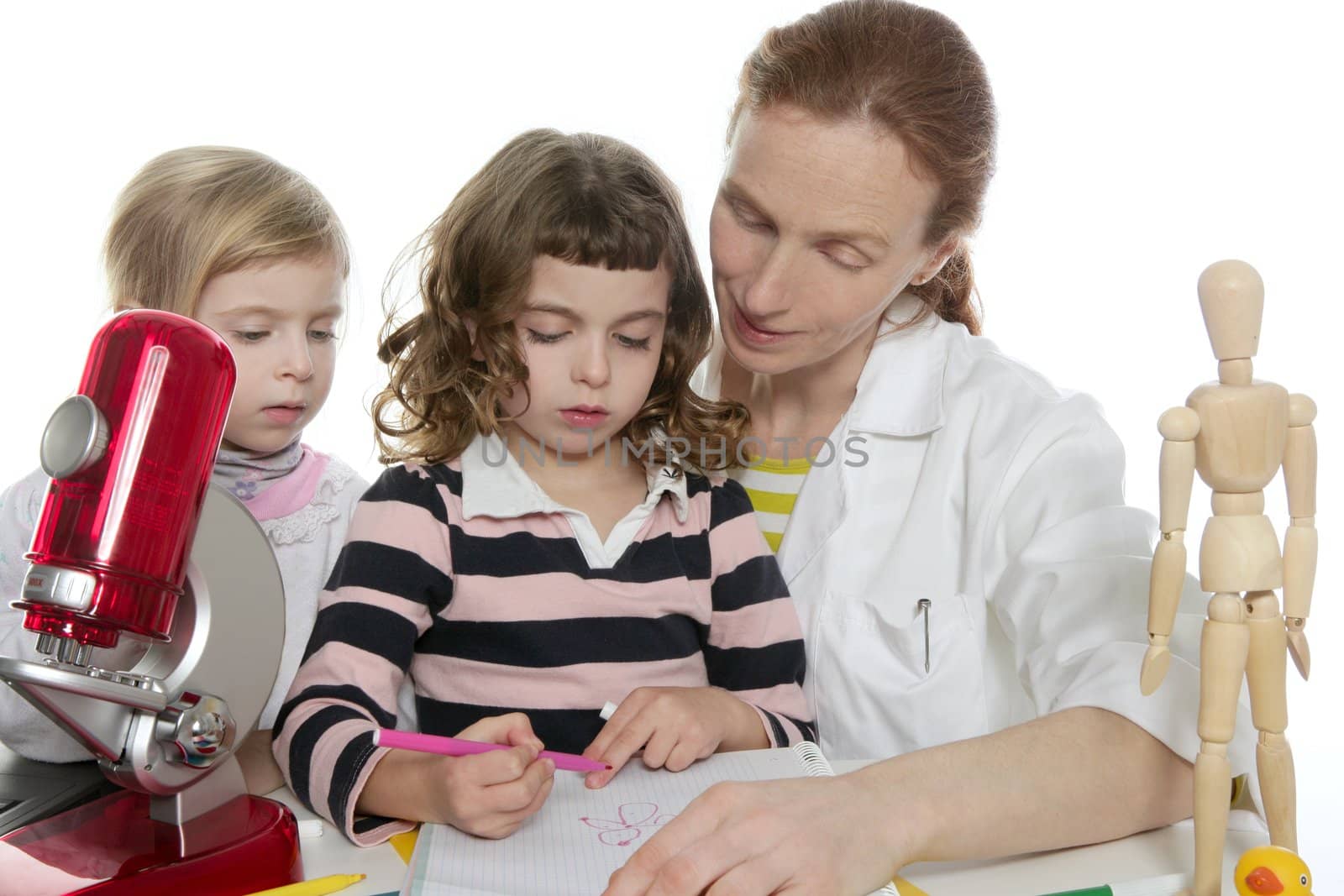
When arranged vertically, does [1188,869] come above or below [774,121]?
below

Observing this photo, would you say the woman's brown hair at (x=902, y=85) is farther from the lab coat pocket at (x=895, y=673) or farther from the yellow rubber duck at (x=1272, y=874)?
the yellow rubber duck at (x=1272, y=874)

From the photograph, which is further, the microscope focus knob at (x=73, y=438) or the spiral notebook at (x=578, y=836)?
the spiral notebook at (x=578, y=836)

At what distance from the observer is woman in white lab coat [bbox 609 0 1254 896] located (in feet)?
4.36

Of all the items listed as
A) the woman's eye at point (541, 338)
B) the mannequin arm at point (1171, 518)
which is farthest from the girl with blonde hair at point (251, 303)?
the mannequin arm at point (1171, 518)

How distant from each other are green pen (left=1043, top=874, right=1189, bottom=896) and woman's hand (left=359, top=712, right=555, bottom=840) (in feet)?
1.39

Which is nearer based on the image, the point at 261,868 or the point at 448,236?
the point at 261,868

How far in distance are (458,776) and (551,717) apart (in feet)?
0.95

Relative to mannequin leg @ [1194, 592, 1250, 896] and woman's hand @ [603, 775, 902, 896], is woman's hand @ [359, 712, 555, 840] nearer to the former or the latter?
woman's hand @ [603, 775, 902, 896]

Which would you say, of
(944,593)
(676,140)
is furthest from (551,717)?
(676,140)

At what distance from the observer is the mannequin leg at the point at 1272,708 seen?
38.7 inches

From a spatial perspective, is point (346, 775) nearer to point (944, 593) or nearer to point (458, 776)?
point (458, 776)

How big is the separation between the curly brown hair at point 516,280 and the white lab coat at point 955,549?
20 centimetres

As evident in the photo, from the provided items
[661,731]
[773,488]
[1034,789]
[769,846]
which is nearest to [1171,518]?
[1034,789]

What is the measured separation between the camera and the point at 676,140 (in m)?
2.65
